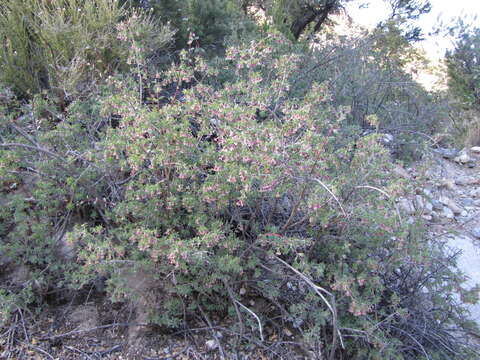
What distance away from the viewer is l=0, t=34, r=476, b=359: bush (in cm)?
238

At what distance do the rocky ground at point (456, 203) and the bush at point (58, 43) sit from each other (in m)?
2.72

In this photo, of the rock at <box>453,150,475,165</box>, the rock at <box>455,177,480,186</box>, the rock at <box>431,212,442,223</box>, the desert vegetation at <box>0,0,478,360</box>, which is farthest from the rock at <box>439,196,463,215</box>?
the desert vegetation at <box>0,0,478,360</box>

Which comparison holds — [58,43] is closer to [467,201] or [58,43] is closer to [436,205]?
[436,205]

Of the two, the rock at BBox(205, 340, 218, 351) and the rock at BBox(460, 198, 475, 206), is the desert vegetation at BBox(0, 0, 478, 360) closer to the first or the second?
the rock at BBox(205, 340, 218, 351)

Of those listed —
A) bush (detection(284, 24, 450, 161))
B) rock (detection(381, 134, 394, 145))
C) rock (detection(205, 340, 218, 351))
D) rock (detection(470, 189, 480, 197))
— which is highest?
bush (detection(284, 24, 450, 161))

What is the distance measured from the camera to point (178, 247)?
7.35 feet

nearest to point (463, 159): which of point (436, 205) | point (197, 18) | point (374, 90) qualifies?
point (436, 205)

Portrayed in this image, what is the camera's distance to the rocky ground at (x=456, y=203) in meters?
3.65

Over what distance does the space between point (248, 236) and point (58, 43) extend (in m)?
2.60

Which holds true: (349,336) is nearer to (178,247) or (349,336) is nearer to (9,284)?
(178,247)

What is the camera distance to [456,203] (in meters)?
5.20

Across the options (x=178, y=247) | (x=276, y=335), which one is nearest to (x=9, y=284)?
(x=178, y=247)

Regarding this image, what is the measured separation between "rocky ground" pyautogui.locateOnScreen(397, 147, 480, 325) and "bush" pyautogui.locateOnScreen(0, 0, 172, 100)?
2.72 metres

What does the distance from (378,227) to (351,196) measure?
0.35 metres
